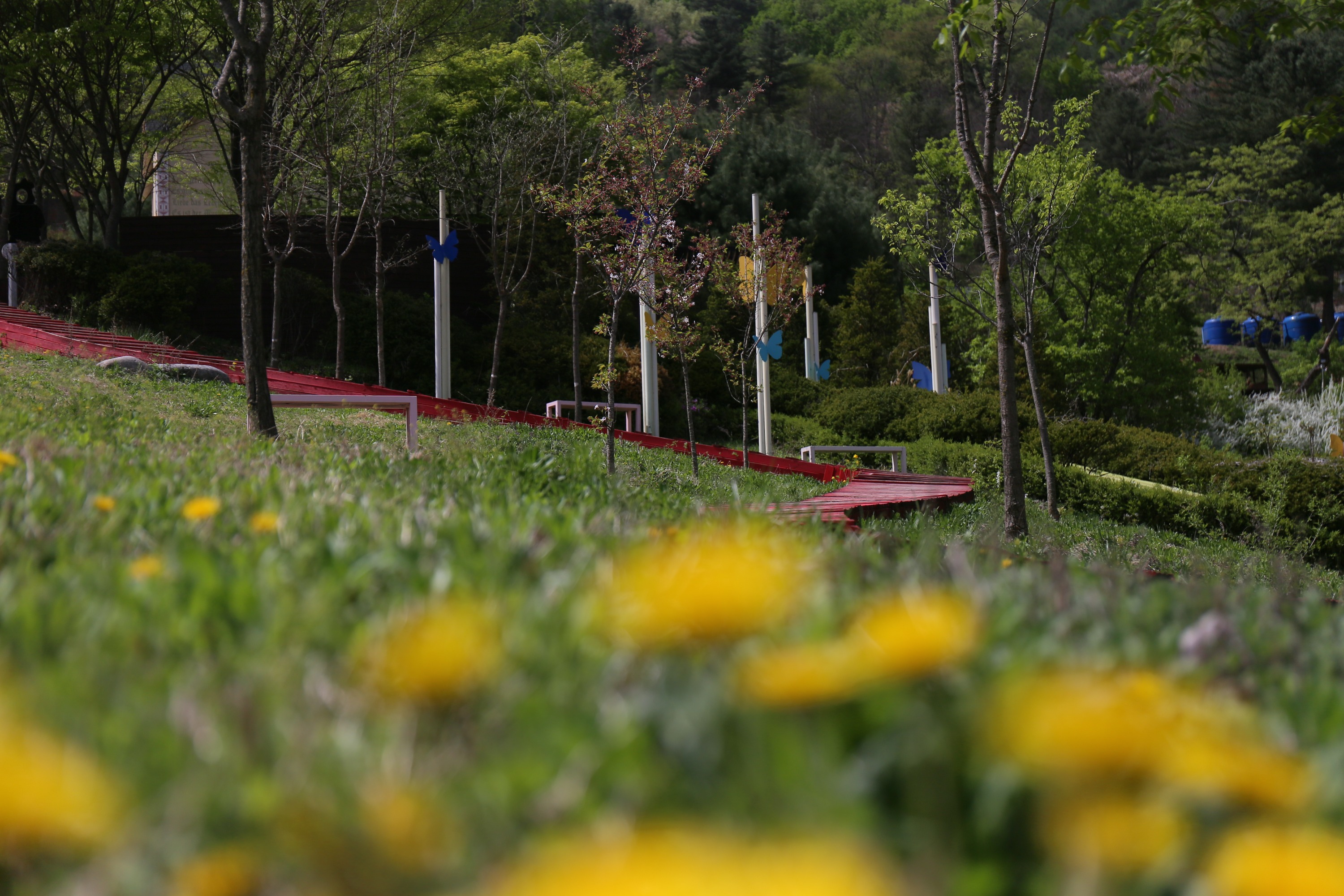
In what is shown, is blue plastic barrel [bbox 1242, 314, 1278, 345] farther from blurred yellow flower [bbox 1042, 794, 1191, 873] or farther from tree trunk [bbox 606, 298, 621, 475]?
blurred yellow flower [bbox 1042, 794, 1191, 873]

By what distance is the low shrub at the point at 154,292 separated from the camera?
19.9m

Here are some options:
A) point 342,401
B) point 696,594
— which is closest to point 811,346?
point 342,401

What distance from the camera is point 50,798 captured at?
2.22 feet

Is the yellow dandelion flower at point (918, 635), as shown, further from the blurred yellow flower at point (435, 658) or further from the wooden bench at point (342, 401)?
the wooden bench at point (342, 401)

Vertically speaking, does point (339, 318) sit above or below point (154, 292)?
below

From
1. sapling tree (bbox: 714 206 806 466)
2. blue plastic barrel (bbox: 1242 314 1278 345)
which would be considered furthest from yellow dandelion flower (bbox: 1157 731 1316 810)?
blue plastic barrel (bbox: 1242 314 1278 345)

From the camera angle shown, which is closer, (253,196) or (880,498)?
(253,196)

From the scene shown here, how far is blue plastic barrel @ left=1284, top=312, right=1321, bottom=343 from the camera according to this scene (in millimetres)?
37312

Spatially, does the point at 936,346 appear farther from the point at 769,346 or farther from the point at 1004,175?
the point at 1004,175

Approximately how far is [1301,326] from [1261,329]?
4237mm

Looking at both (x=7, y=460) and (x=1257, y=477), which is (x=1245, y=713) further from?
(x=1257, y=477)

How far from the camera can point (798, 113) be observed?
55000mm

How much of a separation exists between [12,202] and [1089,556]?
77.6 ft

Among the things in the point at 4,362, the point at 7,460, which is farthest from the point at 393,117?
the point at 7,460
